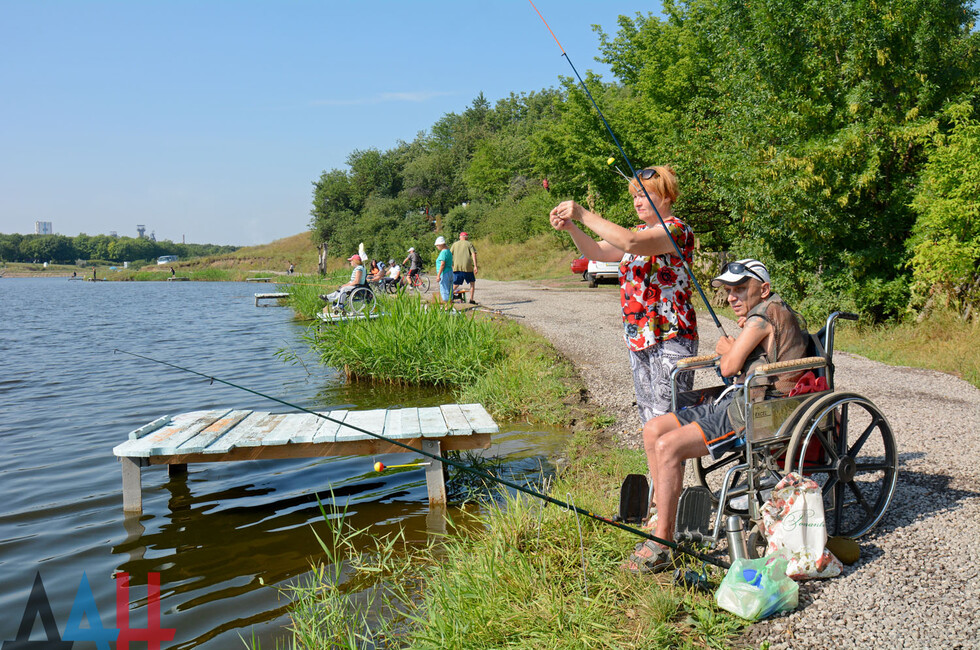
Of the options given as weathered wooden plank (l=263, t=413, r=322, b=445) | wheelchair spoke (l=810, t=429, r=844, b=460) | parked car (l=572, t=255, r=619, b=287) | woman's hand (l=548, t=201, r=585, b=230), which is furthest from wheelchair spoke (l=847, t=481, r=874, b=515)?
parked car (l=572, t=255, r=619, b=287)

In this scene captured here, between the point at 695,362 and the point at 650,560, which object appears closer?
the point at 650,560

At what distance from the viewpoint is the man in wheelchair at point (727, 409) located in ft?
10.8

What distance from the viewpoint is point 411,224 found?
57281mm

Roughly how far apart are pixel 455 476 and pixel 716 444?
309 centimetres

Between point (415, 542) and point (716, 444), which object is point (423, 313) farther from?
point (716, 444)

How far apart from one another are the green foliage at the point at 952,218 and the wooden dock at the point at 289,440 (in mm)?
7763

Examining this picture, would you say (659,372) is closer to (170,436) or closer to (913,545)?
(913,545)

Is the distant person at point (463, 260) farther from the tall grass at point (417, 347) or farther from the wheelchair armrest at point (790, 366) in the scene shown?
the wheelchair armrest at point (790, 366)

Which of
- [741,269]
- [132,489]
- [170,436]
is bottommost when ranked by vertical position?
[132,489]

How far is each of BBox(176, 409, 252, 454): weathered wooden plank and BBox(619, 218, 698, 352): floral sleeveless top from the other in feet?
10.6

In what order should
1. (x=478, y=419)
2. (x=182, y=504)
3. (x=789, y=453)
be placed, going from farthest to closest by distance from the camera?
(x=182, y=504) < (x=478, y=419) < (x=789, y=453)

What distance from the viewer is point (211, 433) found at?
17.6ft

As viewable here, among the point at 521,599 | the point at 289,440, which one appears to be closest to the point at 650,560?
the point at 521,599

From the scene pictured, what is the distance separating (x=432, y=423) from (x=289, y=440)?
1073 mm
